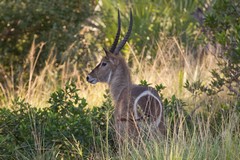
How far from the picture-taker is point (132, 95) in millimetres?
6832

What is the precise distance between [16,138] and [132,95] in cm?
120

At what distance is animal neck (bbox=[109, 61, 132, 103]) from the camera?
24.3ft

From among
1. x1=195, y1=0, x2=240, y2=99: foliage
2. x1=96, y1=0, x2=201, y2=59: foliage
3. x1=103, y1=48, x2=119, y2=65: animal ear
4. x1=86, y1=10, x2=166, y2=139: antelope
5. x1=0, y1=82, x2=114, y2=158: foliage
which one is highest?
x1=96, y1=0, x2=201, y2=59: foliage

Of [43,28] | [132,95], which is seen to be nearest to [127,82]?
[132,95]

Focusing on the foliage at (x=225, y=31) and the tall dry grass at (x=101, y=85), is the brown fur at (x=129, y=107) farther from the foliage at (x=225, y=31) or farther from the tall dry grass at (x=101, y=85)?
the tall dry grass at (x=101, y=85)

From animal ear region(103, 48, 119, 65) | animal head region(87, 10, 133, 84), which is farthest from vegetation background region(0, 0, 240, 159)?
animal ear region(103, 48, 119, 65)

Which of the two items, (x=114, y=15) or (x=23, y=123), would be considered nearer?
(x=23, y=123)

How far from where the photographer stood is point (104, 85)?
34.0 ft

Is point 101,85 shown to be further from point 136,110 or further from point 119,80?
point 136,110

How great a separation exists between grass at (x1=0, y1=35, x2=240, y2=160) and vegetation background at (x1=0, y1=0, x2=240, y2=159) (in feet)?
0.05

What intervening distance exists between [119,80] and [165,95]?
209 centimetres

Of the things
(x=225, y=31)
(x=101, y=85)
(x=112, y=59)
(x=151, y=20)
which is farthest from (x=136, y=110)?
(x=151, y=20)

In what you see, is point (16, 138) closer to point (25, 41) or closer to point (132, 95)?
point (132, 95)

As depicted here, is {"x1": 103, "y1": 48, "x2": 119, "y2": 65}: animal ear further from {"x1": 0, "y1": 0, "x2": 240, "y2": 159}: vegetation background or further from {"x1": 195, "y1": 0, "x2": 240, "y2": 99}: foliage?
{"x1": 195, "y1": 0, "x2": 240, "y2": 99}: foliage
